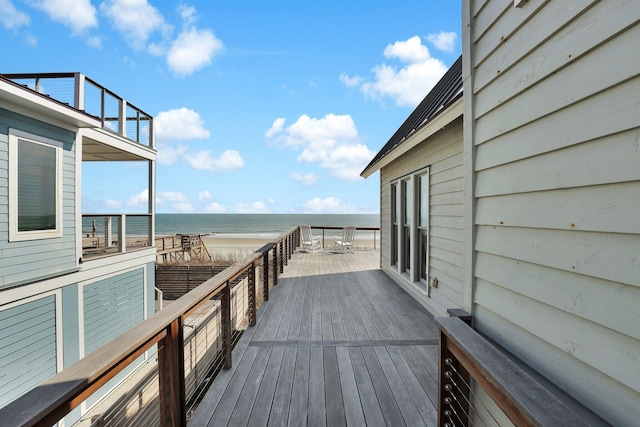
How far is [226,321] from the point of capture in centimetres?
244

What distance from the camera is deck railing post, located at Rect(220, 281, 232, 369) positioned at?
2389 mm

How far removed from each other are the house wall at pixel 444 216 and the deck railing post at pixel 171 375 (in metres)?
2.68

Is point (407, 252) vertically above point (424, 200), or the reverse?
point (424, 200)

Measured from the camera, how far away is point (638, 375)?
0.79 meters

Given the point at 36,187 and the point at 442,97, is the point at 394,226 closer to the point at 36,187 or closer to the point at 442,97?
the point at 442,97

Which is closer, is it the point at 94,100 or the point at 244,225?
the point at 94,100

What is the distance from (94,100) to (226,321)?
5732 millimetres

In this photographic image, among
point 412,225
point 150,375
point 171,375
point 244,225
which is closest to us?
point 171,375

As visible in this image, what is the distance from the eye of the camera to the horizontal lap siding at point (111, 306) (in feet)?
17.8

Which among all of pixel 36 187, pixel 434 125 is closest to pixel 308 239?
pixel 36 187

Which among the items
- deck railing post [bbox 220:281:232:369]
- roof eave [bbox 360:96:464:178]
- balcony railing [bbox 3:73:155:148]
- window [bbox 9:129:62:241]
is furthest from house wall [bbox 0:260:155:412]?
roof eave [bbox 360:96:464:178]

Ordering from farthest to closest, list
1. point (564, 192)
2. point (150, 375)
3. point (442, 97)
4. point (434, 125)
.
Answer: point (442, 97) → point (434, 125) → point (150, 375) → point (564, 192)

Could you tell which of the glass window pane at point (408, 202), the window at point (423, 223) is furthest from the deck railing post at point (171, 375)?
the glass window pane at point (408, 202)

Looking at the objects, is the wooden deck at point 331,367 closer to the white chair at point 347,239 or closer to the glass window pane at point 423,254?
the glass window pane at point 423,254
